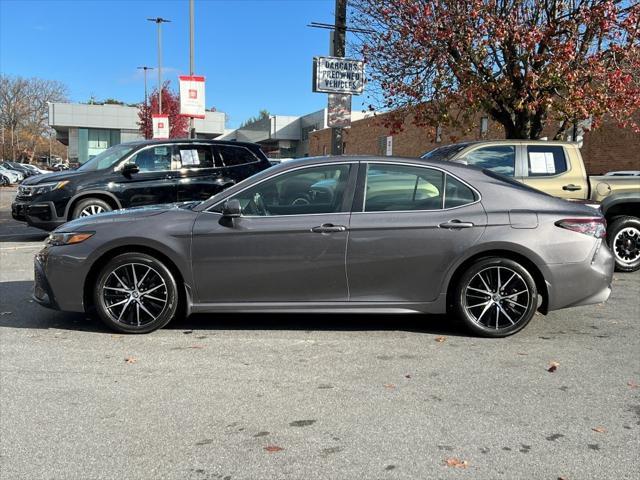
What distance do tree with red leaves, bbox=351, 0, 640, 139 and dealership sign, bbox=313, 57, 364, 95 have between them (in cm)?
181

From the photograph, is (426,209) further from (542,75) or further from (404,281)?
(542,75)

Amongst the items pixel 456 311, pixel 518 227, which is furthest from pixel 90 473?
pixel 518 227

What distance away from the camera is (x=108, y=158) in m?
11.0

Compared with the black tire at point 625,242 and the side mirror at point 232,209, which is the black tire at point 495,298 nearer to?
the side mirror at point 232,209

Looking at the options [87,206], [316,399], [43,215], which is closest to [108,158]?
[87,206]

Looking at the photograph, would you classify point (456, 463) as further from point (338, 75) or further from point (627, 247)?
point (338, 75)

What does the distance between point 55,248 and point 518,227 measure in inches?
162

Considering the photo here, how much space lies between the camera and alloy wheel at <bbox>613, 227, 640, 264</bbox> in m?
8.59

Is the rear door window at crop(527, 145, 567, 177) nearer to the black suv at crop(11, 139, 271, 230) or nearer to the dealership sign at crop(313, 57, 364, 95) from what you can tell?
the dealership sign at crop(313, 57, 364, 95)

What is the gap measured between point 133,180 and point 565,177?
733 centimetres

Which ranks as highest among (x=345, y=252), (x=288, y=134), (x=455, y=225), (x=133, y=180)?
(x=288, y=134)

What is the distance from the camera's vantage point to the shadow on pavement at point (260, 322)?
18.2ft

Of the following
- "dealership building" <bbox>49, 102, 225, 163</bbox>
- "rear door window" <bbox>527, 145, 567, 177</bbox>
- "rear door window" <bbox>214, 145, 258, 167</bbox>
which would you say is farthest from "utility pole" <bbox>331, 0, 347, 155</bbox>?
"dealership building" <bbox>49, 102, 225, 163</bbox>

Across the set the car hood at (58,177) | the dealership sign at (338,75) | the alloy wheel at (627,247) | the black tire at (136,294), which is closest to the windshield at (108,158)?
the car hood at (58,177)
